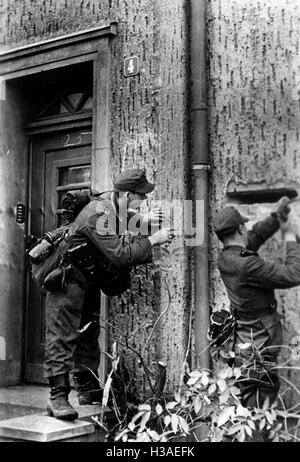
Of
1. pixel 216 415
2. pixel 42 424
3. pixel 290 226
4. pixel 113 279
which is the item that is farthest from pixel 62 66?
pixel 216 415

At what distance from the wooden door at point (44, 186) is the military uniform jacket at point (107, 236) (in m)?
1.36

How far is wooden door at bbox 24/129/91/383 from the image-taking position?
6098 mm

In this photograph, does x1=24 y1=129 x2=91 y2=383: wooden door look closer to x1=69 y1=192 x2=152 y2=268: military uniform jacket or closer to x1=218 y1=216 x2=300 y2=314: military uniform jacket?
x1=69 y1=192 x2=152 y2=268: military uniform jacket

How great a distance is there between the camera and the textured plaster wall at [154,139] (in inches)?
191

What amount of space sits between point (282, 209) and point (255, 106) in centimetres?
78

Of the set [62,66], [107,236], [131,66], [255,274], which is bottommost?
[255,274]

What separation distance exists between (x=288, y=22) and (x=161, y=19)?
107 cm

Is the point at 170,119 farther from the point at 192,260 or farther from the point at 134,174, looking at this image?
the point at 192,260

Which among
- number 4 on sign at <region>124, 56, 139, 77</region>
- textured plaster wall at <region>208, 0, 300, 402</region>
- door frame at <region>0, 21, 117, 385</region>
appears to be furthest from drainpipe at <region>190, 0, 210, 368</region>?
door frame at <region>0, 21, 117, 385</region>

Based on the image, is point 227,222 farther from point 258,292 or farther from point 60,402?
point 60,402

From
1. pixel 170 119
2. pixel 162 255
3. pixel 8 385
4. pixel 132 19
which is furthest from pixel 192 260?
pixel 8 385

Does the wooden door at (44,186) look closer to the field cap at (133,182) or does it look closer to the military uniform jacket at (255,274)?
the field cap at (133,182)

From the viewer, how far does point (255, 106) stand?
4.60 metres

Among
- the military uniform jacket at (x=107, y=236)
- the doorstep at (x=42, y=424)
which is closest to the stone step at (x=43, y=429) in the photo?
the doorstep at (x=42, y=424)
